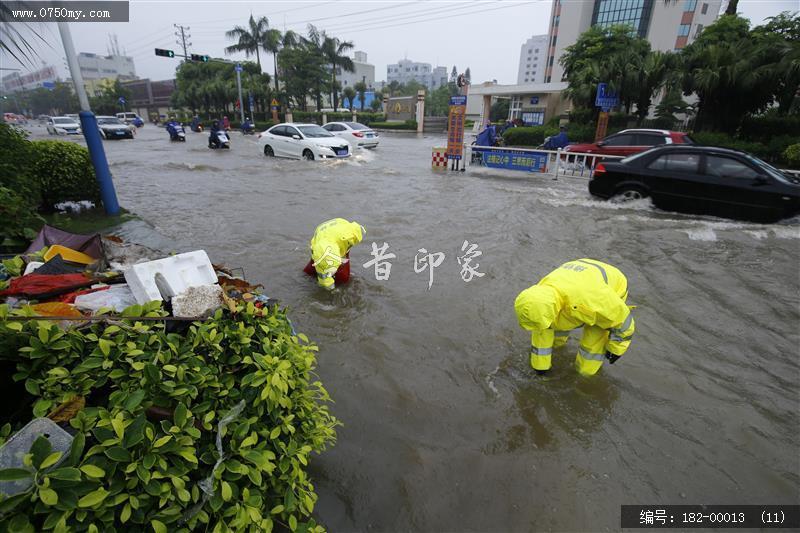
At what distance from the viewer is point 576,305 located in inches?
120

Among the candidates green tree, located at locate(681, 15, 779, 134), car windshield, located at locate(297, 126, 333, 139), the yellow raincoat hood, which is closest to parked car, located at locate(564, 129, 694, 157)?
green tree, located at locate(681, 15, 779, 134)

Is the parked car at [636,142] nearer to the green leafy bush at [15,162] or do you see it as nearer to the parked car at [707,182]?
the parked car at [707,182]

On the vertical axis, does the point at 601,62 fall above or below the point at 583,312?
above

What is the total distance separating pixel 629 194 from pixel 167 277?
897cm

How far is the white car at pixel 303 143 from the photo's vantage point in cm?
1484

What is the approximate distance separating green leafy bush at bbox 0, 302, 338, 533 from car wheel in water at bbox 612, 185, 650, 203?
8698mm

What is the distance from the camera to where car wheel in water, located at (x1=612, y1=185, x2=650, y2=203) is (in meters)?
8.31

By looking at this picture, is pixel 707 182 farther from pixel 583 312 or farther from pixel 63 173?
pixel 63 173

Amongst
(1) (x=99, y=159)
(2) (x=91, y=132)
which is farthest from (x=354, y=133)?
(2) (x=91, y=132)

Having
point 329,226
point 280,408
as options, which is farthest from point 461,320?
point 280,408

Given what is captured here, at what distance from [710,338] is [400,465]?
3630 millimetres

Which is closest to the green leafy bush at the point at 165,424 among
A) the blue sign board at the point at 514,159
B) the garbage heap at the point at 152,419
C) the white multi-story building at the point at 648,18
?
the garbage heap at the point at 152,419

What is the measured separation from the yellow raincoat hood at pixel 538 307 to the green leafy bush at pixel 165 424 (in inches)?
70.5

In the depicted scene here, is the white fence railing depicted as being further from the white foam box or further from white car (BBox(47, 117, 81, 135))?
white car (BBox(47, 117, 81, 135))
